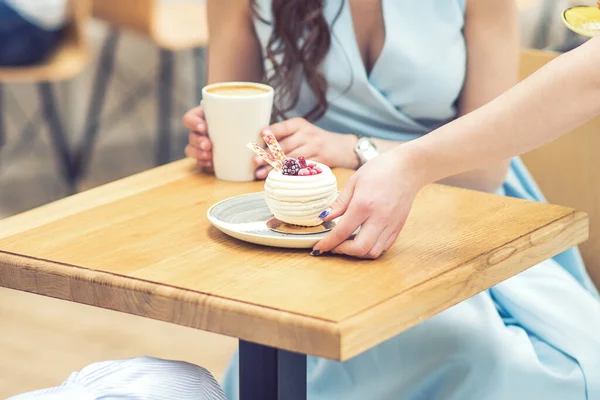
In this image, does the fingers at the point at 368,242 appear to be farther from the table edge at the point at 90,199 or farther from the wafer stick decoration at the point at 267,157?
the table edge at the point at 90,199

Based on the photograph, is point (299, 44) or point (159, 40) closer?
point (299, 44)

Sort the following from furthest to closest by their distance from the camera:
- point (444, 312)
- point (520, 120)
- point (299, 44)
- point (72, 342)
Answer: point (72, 342) → point (299, 44) → point (444, 312) → point (520, 120)

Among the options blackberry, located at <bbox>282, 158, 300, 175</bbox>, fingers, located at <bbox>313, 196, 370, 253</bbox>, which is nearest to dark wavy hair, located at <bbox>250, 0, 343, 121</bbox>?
blackberry, located at <bbox>282, 158, 300, 175</bbox>

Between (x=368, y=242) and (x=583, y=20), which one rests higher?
(x=583, y=20)

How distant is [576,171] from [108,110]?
3217 mm

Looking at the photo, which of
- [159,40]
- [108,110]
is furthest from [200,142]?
[108,110]

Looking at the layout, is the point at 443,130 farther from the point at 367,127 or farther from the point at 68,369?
the point at 68,369

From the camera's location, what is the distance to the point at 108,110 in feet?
15.2

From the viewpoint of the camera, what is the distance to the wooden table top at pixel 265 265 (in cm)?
96

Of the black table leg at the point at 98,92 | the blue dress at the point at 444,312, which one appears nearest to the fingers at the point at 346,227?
the blue dress at the point at 444,312

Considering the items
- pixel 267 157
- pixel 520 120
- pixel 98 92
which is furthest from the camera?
pixel 98 92

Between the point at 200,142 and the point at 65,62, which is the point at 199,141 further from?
the point at 65,62

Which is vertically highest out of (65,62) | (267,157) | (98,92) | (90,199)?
(267,157)

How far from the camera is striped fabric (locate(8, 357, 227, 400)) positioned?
1.06 meters
